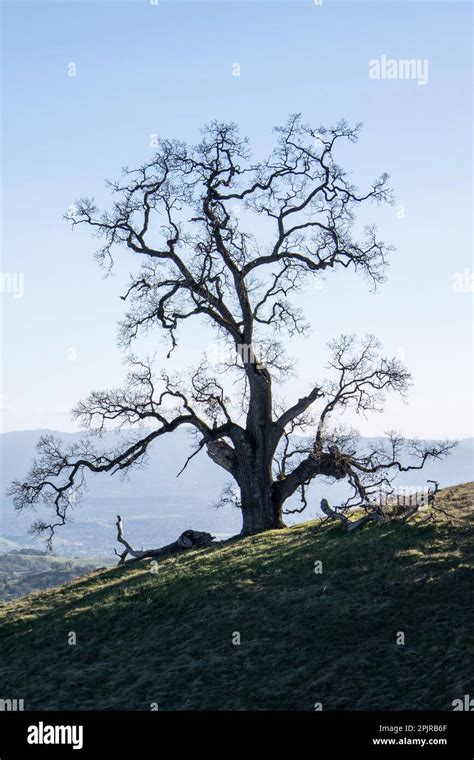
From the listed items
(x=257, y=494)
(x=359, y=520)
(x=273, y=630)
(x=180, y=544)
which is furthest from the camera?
(x=257, y=494)

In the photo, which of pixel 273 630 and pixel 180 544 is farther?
pixel 180 544

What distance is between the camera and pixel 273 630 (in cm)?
2203

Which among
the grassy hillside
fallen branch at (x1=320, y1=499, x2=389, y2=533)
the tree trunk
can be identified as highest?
the tree trunk

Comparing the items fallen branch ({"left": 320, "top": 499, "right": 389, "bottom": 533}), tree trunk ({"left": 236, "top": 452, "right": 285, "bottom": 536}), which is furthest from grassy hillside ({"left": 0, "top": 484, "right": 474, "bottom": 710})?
tree trunk ({"left": 236, "top": 452, "right": 285, "bottom": 536})

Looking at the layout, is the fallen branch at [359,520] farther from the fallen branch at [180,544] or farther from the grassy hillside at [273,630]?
the fallen branch at [180,544]

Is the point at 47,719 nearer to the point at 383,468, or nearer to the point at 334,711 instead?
the point at 334,711

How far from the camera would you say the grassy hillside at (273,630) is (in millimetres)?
18484

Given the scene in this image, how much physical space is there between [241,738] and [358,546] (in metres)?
11.6

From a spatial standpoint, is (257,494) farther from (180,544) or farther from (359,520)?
(359,520)

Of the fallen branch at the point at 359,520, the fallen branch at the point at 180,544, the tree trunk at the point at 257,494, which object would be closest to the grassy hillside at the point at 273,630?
the fallen branch at the point at 359,520

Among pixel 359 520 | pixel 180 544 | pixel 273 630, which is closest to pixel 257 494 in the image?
pixel 180 544

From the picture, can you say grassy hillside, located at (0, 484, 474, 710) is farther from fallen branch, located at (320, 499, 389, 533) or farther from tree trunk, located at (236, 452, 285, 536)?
tree trunk, located at (236, 452, 285, 536)

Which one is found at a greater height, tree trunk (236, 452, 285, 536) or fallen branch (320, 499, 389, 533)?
tree trunk (236, 452, 285, 536)

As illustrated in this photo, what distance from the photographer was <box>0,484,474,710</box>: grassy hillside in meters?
18.5
